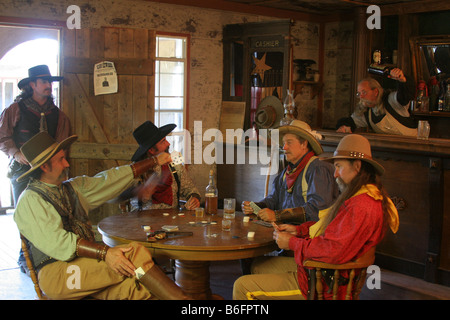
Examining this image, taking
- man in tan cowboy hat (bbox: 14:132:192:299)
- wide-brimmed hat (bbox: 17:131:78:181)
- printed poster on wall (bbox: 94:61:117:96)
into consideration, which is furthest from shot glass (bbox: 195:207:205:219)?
printed poster on wall (bbox: 94:61:117:96)

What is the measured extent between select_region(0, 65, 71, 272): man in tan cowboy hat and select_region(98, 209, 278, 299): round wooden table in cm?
175

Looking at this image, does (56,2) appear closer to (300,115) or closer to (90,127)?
(90,127)

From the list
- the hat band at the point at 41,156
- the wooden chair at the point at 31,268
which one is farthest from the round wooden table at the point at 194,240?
the hat band at the point at 41,156

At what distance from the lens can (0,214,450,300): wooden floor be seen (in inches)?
170

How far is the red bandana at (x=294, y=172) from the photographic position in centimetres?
392

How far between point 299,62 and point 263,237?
5135 mm

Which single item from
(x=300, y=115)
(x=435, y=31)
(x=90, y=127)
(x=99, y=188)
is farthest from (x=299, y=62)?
(x=99, y=188)

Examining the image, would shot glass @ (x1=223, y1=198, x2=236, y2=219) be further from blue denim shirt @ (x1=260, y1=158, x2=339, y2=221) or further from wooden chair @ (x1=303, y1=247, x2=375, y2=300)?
wooden chair @ (x1=303, y1=247, x2=375, y2=300)

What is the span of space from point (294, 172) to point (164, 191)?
1.12 m

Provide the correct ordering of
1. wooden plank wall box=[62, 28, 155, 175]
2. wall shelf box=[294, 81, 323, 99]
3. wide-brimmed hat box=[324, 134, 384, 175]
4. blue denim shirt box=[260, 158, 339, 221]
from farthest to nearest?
wall shelf box=[294, 81, 323, 99] < wooden plank wall box=[62, 28, 155, 175] < blue denim shirt box=[260, 158, 339, 221] < wide-brimmed hat box=[324, 134, 384, 175]

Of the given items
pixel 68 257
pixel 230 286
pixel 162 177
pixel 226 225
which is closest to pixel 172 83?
pixel 162 177

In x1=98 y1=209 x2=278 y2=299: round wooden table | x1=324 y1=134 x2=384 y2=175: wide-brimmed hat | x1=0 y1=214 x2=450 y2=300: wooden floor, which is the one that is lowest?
x1=0 y1=214 x2=450 y2=300: wooden floor

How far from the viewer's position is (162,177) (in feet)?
14.7

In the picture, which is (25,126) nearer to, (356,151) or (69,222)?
(69,222)
